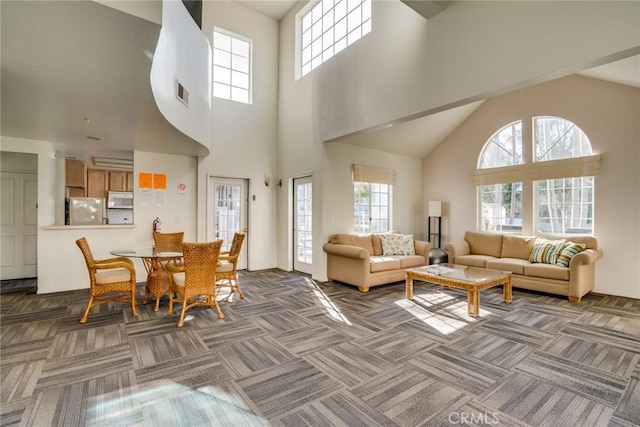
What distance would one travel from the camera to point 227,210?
6.46m

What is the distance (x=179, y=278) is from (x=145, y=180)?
9.17ft

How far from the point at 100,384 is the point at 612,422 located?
344 cm

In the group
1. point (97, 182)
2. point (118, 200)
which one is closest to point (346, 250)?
point (118, 200)

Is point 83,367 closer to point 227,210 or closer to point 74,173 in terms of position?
point 227,210

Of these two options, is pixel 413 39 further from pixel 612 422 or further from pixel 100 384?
pixel 100 384

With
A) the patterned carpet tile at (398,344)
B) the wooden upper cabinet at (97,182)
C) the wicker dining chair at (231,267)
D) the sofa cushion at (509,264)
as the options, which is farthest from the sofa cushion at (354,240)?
the wooden upper cabinet at (97,182)

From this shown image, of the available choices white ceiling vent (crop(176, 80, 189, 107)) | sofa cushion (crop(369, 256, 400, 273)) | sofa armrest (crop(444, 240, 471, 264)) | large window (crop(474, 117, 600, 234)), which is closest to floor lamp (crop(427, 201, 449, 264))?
sofa armrest (crop(444, 240, 471, 264))

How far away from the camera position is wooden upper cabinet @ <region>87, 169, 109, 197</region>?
665 centimetres

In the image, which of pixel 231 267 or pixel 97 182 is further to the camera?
pixel 97 182

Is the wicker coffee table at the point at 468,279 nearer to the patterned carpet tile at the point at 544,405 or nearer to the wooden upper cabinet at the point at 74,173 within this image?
the patterned carpet tile at the point at 544,405

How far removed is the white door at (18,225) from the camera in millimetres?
5699

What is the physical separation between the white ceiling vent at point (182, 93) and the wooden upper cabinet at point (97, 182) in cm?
406

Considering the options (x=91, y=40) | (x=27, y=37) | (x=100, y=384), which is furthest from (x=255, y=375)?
(x=27, y=37)

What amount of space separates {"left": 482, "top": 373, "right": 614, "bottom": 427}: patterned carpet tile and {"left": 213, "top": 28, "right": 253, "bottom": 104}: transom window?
21.3 ft
